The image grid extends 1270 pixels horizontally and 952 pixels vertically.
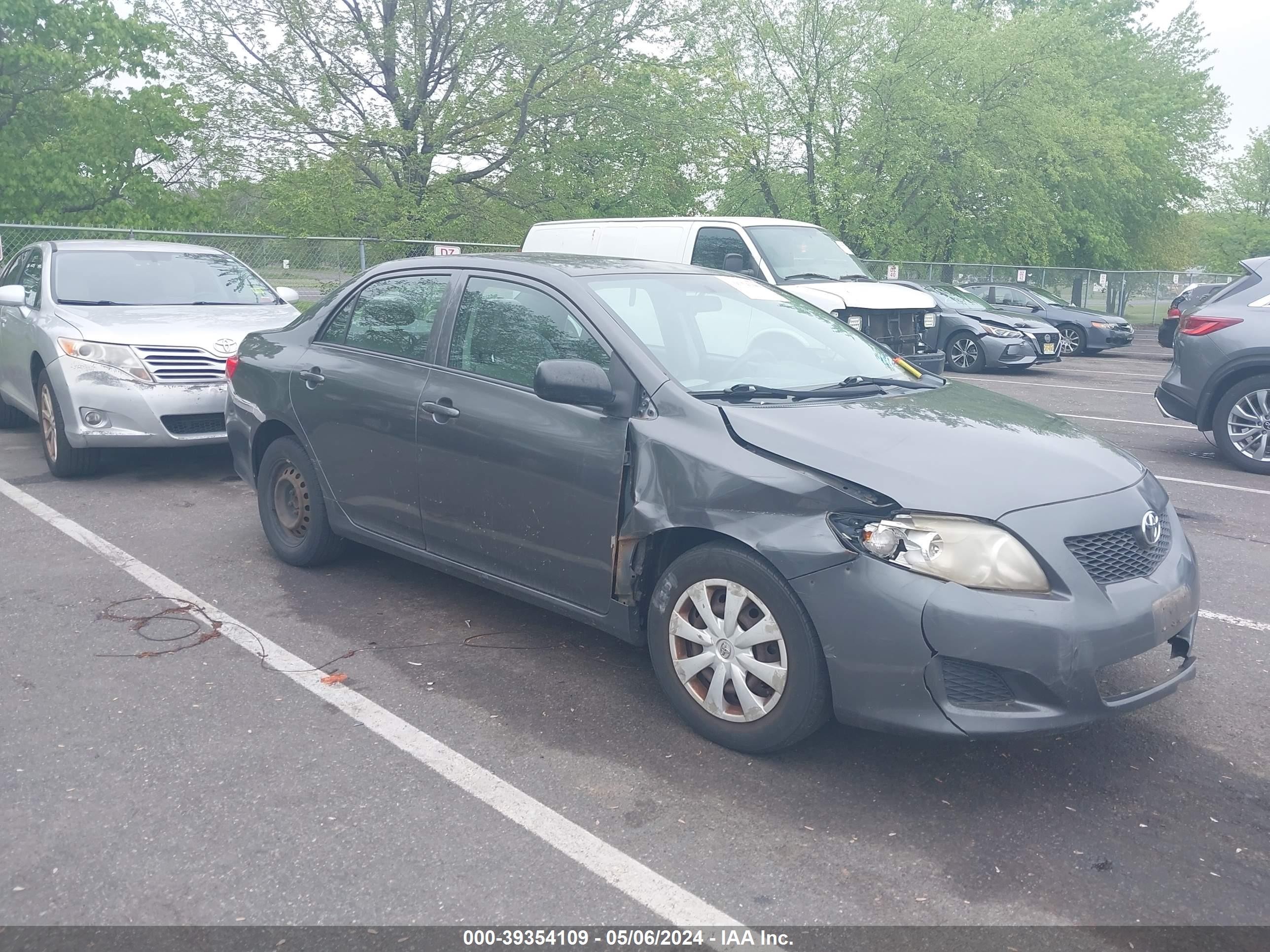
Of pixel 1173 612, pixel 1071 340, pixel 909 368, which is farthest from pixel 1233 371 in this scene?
pixel 1071 340

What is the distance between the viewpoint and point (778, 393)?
4.29 metres

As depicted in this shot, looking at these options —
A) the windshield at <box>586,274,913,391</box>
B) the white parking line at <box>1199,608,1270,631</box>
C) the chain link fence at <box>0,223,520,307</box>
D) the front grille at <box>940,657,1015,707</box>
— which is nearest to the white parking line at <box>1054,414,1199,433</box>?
the white parking line at <box>1199,608,1270,631</box>

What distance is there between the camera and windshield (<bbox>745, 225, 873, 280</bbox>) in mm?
12555

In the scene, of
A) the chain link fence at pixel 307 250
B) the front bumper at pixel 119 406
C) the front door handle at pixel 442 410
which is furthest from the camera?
the chain link fence at pixel 307 250

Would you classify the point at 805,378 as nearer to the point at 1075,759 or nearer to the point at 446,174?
the point at 1075,759

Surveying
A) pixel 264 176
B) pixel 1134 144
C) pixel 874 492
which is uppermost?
pixel 1134 144

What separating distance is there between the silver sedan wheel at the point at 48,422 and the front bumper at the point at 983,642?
634 cm

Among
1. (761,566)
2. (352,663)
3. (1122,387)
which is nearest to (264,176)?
(1122,387)

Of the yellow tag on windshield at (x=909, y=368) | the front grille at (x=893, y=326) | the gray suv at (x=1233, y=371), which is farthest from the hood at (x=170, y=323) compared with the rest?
the gray suv at (x=1233, y=371)

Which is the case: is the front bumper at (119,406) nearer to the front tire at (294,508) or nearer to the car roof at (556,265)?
the front tire at (294,508)

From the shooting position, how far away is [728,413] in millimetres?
Answer: 3980

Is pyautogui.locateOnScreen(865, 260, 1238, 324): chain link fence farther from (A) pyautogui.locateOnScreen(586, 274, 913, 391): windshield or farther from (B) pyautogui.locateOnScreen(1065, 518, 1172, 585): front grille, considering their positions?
(B) pyautogui.locateOnScreen(1065, 518, 1172, 585): front grille

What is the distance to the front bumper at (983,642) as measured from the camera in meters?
3.31

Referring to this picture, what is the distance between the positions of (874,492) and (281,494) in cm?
352
